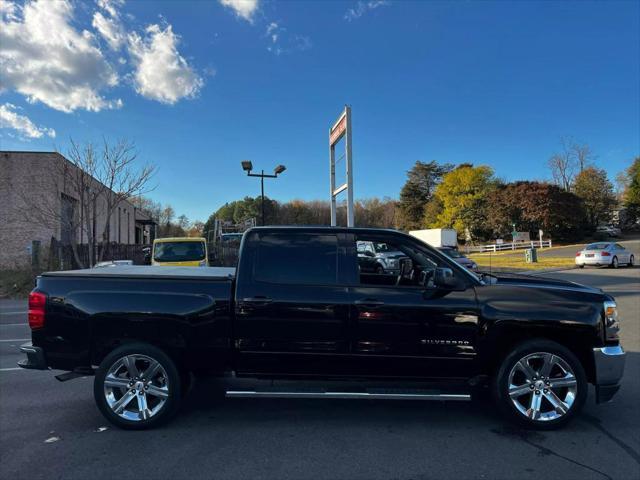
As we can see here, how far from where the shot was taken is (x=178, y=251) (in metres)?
14.0

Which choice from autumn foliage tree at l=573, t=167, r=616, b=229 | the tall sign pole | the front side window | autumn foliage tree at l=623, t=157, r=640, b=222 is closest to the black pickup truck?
the front side window

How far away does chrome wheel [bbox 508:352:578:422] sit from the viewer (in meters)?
4.13

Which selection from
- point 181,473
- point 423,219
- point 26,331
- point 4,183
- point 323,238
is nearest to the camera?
point 181,473

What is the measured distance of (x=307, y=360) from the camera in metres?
4.22

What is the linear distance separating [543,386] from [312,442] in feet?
7.27

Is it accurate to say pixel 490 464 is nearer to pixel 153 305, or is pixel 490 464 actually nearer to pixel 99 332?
pixel 153 305

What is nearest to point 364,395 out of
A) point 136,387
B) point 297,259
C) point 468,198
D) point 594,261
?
point 297,259

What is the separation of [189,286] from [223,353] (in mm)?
725

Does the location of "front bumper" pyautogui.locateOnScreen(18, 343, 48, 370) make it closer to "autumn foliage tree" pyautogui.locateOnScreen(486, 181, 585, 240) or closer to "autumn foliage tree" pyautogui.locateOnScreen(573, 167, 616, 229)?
"autumn foliage tree" pyautogui.locateOnScreen(486, 181, 585, 240)

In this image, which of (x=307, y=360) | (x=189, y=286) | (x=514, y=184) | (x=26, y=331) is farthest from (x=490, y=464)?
(x=514, y=184)

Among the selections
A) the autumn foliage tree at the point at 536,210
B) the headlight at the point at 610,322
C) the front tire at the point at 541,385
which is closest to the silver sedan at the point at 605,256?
the headlight at the point at 610,322

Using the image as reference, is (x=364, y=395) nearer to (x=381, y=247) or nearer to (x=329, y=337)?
(x=329, y=337)

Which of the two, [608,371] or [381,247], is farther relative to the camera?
[381,247]

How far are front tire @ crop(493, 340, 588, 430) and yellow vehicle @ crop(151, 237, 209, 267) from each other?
35.5 ft
